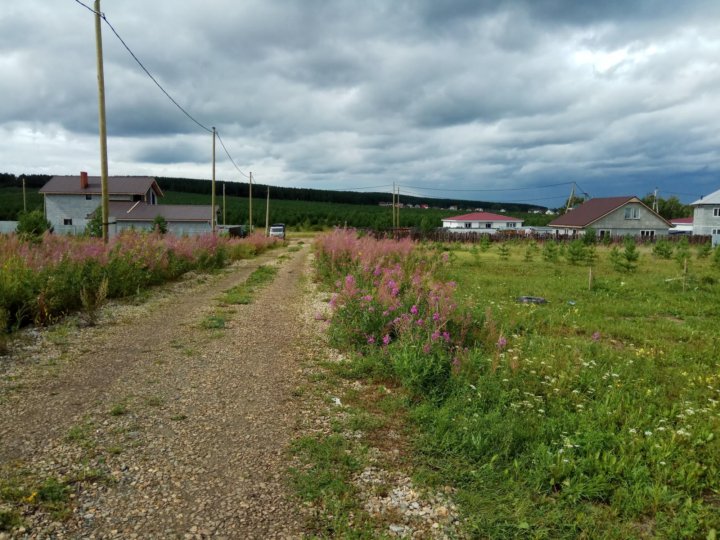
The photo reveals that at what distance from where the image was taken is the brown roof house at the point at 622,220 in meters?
47.8

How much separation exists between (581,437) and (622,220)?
169 ft

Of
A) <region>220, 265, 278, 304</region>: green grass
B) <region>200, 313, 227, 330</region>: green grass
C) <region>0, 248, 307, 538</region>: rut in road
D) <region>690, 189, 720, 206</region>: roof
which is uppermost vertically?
<region>690, 189, 720, 206</region>: roof

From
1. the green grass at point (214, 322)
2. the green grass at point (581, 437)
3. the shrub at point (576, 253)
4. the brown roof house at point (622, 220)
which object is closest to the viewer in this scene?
the green grass at point (581, 437)

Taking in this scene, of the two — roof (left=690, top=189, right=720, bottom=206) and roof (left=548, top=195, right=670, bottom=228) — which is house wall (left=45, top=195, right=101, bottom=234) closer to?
roof (left=548, top=195, right=670, bottom=228)

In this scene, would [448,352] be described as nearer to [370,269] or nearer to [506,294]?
[370,269]

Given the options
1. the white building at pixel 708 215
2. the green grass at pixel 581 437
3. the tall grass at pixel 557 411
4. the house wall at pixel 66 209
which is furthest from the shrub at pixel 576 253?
the house wall at pixel 66 209

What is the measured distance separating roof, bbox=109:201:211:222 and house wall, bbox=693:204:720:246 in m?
47.3

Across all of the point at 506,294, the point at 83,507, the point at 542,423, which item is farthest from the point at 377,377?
the point at 506,294

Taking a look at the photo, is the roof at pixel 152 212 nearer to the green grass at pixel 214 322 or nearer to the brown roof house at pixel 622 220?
the brown roof house at pixel 622 220

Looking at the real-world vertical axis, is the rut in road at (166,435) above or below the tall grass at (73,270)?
below

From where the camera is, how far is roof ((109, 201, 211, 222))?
42688 mm

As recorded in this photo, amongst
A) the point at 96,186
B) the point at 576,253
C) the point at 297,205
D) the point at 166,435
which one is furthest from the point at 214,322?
the point at 297,205

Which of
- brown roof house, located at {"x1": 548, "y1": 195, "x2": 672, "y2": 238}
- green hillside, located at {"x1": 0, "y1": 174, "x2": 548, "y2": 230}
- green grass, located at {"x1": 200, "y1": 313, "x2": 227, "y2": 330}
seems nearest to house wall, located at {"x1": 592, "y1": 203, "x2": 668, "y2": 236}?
brown roof house, located at {"x1": 548, "y1": 195, "x2": 672, "y2": 238}

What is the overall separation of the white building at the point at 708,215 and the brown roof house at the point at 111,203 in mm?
47109
